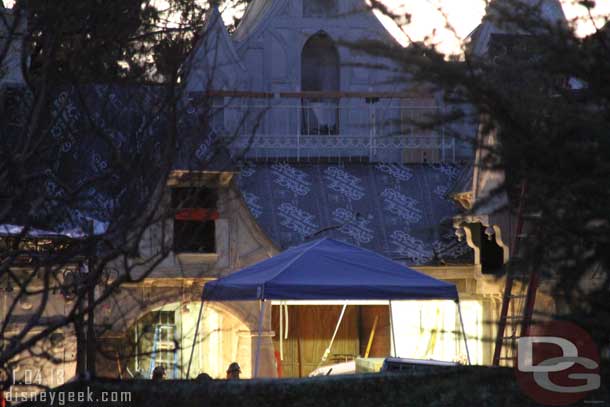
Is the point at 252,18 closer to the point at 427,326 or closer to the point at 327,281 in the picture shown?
the point at 427,326

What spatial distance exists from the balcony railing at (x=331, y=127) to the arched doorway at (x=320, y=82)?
21 mm

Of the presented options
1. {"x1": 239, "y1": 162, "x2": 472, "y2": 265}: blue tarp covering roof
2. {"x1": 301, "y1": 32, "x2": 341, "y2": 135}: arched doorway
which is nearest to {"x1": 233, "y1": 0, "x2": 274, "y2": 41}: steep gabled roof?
{"x1": 301, "y1": 32, "x2": 341, "y2": 135}: arched doorway

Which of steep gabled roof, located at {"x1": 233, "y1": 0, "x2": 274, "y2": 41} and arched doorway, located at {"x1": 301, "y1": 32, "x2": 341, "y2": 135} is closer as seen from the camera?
arched doorway, located at {"x1": 301, "y1": 32, "x2": 341, "y2": 135}

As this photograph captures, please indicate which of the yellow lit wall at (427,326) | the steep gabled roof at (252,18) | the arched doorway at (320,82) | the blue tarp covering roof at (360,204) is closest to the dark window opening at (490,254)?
the blue tarp covering roof at (360,204)

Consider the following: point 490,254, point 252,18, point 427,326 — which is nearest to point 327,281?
point 427,326

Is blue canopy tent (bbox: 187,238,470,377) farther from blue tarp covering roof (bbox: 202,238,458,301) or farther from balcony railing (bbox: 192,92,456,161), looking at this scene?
balcony railing (bbox: 192,92,456,161)

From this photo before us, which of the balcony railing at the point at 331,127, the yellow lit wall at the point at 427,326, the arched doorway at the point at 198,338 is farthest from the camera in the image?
the balcony railing at the point at 331,127

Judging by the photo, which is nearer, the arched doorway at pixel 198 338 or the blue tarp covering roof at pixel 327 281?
the blue tarp covering roof at pixel 327 281

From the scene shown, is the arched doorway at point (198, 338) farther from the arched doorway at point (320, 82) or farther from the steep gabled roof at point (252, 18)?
the steep gabled roof at point (252, 18)

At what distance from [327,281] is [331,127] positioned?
36.1ft

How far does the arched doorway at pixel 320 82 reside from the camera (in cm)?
2608

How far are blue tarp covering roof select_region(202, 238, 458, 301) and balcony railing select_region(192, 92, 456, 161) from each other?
7.98 meters

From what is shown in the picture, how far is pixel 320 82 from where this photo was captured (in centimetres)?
2716

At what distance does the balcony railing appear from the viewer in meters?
24.9
